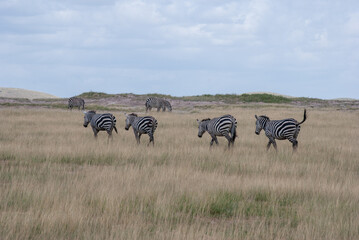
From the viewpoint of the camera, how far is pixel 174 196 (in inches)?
336

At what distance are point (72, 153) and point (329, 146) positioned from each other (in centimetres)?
1099

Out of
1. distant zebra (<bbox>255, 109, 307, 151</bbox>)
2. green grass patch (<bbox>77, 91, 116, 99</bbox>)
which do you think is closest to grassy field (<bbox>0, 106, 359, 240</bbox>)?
distant zebra (<bbox>255, 109, 307, 151</bbox>)

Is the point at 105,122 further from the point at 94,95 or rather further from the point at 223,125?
the point at 94,95

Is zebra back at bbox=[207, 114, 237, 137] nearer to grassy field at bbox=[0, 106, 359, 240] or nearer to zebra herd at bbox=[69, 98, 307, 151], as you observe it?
zebra herd at bbox=[69, 98, 307, 151]

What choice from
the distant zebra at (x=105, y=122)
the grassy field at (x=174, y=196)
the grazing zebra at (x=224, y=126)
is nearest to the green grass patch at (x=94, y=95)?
the distant zebra at (x=105, y=122)

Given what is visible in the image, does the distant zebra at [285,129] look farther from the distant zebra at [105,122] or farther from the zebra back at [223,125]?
the distant zebra at [105,122]

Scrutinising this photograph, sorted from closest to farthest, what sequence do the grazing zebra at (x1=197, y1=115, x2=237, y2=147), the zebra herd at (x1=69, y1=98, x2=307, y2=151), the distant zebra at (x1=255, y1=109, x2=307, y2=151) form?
the distant zebra at (x1=255, y1=109, x2=307, y2=151) < the zebra herd at (x1=69, y1=98, x2=307, y2=151) < the grazing zebra at (x1=197, y1=115, x2=237, y2=147)

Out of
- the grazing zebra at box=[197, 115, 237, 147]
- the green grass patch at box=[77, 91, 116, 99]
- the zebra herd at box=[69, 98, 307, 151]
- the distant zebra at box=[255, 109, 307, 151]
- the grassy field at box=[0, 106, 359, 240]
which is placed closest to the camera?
the grassy field at box=[0, 106, 359, 240]

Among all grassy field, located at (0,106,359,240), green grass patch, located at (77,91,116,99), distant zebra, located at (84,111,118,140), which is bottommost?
grassy field, located at (0,106,359,240)

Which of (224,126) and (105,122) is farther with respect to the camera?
(105,122)

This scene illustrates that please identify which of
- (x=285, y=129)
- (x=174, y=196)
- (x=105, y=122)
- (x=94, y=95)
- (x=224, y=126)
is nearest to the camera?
(x=174, y=196)

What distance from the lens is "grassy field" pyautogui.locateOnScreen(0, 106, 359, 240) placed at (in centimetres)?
648

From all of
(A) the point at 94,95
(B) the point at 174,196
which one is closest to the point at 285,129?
(B) the point at 174,196

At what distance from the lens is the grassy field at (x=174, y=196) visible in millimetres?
6477
